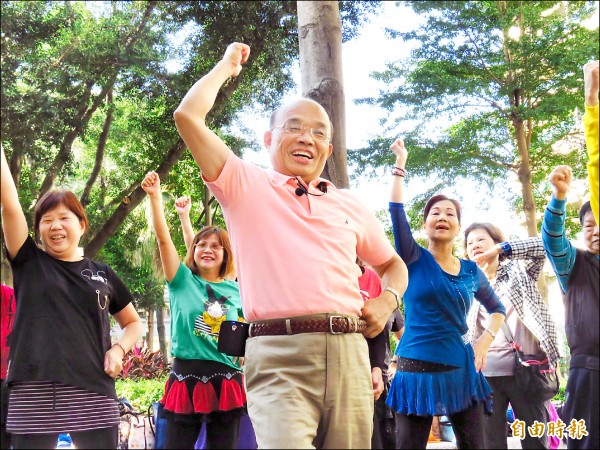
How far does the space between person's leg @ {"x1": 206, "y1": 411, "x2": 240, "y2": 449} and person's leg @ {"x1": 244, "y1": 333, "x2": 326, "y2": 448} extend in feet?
5.01

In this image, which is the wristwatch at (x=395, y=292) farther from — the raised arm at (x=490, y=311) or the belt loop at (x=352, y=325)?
the raised arm at (x=490, y=311)

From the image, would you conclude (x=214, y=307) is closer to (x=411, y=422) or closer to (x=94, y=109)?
(x=411, y=422)

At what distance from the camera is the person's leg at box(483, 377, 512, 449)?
3674 millimetres

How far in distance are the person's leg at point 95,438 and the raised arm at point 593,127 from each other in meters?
2.06

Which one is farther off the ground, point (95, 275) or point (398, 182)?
point (398, 182)

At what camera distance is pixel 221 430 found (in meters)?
3.29

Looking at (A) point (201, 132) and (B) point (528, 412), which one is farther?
(B) point (528, 412)

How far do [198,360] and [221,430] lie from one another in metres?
0.37

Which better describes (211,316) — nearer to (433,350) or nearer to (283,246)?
(433,350)

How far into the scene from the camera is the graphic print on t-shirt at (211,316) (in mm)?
3385

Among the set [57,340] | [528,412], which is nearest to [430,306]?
[528,412]

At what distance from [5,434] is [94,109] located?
28.1 feet

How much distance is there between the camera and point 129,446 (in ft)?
14.1

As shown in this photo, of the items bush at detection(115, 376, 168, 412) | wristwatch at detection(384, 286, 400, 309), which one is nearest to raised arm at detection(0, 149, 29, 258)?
wristwatch at detection(384, 286, 400, 309)
